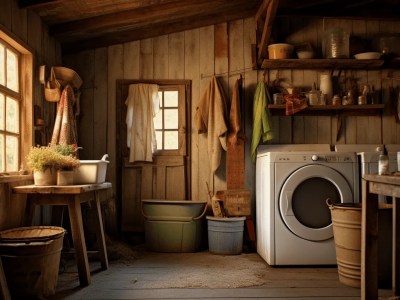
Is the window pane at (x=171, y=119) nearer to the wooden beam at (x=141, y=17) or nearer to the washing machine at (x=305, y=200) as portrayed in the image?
the wooden beam at (x=141, y=17)

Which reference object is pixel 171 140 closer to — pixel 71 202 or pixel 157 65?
pixel 157 65

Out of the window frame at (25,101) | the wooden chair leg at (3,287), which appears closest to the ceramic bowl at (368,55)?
the window frame at (25,101)

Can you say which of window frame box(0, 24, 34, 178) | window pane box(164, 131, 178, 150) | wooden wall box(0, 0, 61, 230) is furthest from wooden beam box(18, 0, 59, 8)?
window pane box(164, 131, 178, 150)

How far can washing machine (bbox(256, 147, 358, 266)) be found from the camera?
10.4ft

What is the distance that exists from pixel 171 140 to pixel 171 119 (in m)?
0.22

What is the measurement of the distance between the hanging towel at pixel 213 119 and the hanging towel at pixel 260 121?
29 cm

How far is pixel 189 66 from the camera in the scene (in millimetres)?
4164

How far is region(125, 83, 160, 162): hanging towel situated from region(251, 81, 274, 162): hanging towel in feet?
3.32

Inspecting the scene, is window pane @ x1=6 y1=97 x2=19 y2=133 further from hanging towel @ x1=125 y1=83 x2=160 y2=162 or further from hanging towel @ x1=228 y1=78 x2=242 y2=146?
hanging towel @ x1=228 y1=78 x2=242 y2=146

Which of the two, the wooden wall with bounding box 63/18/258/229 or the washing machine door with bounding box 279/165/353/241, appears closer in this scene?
the washing machine door with bounding box 279/165/353/241

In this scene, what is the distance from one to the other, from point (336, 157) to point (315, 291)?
3.71ft

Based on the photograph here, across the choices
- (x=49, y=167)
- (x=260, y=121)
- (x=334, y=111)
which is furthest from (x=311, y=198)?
(x=49, y=167)

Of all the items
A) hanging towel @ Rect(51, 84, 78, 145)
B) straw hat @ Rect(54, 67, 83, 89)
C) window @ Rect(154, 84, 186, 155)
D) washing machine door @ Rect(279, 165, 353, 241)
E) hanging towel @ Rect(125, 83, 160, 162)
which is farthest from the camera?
window @ Rect(154, 84, 186, 155)

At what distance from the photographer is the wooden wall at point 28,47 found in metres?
2.62
